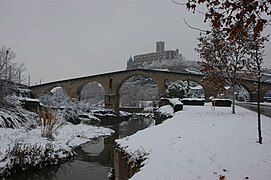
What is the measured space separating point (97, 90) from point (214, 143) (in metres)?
Result: 84.1

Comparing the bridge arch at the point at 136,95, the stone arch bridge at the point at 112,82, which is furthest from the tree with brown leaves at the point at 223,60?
the bridge arch at the point at 136,95

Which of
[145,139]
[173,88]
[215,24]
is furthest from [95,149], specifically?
[215,24]

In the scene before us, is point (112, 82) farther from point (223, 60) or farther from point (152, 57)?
point (152, 57)

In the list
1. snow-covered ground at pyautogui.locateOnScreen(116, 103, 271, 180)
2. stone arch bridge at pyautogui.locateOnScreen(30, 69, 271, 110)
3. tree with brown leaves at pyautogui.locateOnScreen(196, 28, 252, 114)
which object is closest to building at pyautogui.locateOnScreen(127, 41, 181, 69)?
stone arch bridge at pyautogui.locateOnScreen(30, 69, 271, 110)

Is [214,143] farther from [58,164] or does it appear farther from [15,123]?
[15,123]

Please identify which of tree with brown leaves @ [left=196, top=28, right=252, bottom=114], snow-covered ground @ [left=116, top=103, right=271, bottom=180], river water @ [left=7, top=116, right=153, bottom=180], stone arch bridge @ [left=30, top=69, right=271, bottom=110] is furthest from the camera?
stone arch bridge @ [left=30, top=69, right=271, bottom=110]

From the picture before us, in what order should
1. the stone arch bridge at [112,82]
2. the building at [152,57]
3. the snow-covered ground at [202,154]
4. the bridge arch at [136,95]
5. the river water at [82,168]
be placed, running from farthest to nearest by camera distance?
the building at [152,57] < the bridge arch at [136,95] < the stone arch bridge at [112,82] < the river water at [82,168] < the snow-covered ground at [202,154]

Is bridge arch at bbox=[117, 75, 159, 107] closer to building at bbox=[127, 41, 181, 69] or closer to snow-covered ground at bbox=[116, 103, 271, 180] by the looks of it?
building at bbox=[127, 41, 181, 69]

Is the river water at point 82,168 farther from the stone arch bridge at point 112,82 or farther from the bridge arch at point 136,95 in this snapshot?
the bridge arch at point 136,95

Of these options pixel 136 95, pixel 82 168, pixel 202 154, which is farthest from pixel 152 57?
pixel 202 154

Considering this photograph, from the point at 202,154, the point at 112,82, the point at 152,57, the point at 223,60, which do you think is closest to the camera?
the point at 202,154

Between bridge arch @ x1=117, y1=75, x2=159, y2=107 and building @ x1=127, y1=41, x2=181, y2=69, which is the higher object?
building @ x1=127, y1=41, x2=181, y2=69

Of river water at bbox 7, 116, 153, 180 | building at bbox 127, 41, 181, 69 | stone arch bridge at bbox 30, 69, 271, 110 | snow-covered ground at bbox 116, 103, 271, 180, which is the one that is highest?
building at bbox 127, 41, 181, 69

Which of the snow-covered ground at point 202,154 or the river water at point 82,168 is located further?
the river water at point 82,168
